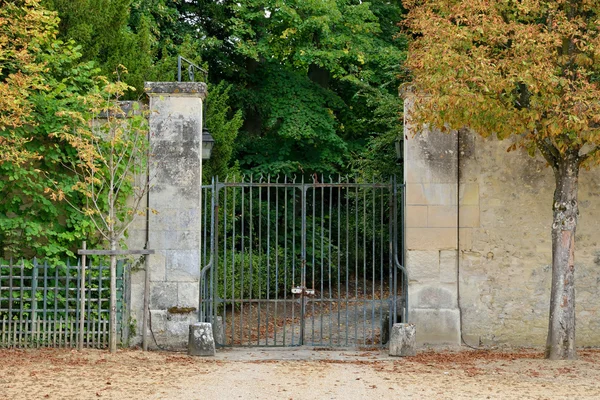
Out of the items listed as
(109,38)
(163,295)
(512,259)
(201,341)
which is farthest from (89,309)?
(109,38)

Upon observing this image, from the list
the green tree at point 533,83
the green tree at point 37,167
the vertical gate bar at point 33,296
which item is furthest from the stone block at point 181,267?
the green tree at point 533,83

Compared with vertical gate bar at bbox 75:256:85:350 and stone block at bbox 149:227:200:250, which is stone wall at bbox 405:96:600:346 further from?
vertical gate bar at bbox 75:256:85:350

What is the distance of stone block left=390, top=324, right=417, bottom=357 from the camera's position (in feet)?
30.2

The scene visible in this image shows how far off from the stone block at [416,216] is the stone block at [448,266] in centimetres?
43

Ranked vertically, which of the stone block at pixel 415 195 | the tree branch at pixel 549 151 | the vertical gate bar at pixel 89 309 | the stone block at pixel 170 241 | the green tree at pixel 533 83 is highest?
the green tree at pixel 533 83

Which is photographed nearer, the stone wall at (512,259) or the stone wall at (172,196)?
the stone wall at (172,196)

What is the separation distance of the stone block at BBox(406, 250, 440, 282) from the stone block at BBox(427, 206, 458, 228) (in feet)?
1.11

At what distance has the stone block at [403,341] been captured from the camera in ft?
30.2

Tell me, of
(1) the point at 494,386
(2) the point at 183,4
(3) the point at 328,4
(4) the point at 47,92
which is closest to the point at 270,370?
(1) the point at 494,386

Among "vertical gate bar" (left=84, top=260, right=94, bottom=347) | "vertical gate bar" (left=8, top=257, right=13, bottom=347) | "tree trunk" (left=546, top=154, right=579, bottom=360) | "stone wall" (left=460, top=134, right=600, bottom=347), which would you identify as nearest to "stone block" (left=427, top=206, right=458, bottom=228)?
"stone wall" (left=460, top=134, right=600, bottom=347)

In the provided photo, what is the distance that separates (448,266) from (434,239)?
1.20 ft

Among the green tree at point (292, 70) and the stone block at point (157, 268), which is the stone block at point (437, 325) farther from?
the green tree at point (292, 70)

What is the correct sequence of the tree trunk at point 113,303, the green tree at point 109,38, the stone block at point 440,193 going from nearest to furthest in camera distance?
1. the tree trunk at point 113,303
2. the stone block at point 440,193
3. the green tree at point 109,38

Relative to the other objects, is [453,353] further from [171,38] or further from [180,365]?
[171,38]
